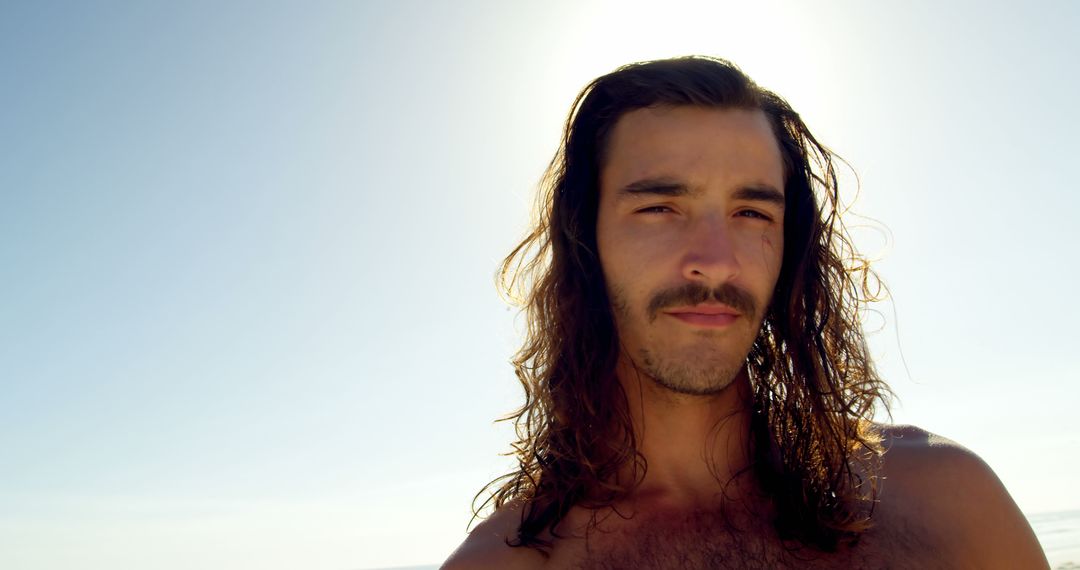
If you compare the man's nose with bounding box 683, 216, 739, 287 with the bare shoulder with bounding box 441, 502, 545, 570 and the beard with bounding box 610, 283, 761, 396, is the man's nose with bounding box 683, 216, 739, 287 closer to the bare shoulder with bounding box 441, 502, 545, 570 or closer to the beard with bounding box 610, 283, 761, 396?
the beard with bounding box 610, 283, 761, 396

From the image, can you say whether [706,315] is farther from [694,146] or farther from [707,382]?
[694,146]

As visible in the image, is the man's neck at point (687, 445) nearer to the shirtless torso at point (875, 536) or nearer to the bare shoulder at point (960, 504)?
the shirtless torso at point (875, 536)

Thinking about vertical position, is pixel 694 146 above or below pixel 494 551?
above

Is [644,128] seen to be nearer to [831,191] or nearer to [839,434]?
[831,191]

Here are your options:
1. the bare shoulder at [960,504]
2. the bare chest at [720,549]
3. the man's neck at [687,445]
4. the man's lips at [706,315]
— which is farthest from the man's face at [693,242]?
the bare shoulder at [960,504]

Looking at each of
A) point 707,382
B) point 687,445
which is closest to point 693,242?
point 707,382

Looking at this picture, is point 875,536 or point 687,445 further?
point 687,445

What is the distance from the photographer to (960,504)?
254cm

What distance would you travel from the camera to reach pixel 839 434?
296 cm

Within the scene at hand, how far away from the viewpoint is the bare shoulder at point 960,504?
96.1 inches

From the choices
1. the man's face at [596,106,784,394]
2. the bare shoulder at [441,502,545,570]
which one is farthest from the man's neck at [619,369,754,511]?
the bare shoulder at [441,502,545,570]

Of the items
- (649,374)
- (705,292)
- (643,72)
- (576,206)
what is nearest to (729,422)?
(649,374)

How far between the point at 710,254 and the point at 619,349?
0.60 meters

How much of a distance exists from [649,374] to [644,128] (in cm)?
94
